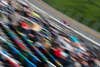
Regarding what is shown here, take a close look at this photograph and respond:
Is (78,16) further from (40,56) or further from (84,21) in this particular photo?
(40,56)

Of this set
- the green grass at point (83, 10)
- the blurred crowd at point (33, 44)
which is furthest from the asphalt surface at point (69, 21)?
the blurred crowd at point (33, 44)

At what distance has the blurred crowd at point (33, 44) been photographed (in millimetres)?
8523

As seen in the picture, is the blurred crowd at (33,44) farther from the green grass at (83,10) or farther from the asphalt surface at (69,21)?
the green grass at (83,10)

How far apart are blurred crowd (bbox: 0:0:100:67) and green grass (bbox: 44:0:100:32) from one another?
25.3 feet

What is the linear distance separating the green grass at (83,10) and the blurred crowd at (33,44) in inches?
303

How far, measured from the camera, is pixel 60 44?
10273mm

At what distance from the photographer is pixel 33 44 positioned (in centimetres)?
927

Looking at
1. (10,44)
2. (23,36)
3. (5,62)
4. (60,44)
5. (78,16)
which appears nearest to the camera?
(5,62)

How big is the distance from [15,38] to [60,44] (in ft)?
5.43

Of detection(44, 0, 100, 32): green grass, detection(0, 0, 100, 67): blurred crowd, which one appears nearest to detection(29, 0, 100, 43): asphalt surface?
detection(44, 0, 100, 32): green grass

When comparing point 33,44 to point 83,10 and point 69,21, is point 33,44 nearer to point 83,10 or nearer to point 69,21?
point 69,21

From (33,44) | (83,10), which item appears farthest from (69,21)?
(33,44)

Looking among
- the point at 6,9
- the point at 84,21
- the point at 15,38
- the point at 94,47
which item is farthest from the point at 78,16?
the point at 15,38

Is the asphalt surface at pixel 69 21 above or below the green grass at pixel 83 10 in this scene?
below
